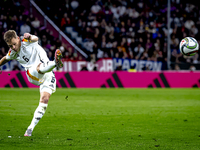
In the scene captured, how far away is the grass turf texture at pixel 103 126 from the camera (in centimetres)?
601

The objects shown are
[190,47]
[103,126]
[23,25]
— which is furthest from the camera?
[23,25]

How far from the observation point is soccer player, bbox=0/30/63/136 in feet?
21.4

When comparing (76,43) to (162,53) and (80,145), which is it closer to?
(162,53)

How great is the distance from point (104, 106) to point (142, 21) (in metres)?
15.3

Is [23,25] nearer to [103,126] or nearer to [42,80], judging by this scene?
[103,126]

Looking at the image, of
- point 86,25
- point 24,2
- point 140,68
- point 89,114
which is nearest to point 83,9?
point 86,25

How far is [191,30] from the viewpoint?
86.9 feet

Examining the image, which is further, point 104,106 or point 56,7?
point 56,7

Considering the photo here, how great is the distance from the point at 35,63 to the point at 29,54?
0.23 metres

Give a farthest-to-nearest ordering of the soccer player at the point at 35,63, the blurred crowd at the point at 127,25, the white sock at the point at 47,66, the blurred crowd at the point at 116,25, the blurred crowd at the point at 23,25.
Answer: the blurred crowd at the point at 127,25 < the blurred crowd at the point at 116,25 < the blurred crowd at the point at 23,25 < the soccer player at the point at 35,63 < the white sock at the point at 47,66

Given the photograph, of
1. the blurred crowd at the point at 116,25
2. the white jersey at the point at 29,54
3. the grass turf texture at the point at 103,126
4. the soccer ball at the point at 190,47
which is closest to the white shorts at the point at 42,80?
the white jersey at the point at 29,54

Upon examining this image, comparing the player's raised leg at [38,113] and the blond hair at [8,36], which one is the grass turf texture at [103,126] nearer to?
the player's raised leg at [38,113]

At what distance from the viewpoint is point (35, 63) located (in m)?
Result: 7.03

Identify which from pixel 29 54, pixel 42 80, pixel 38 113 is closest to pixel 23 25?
pixel 29 54
